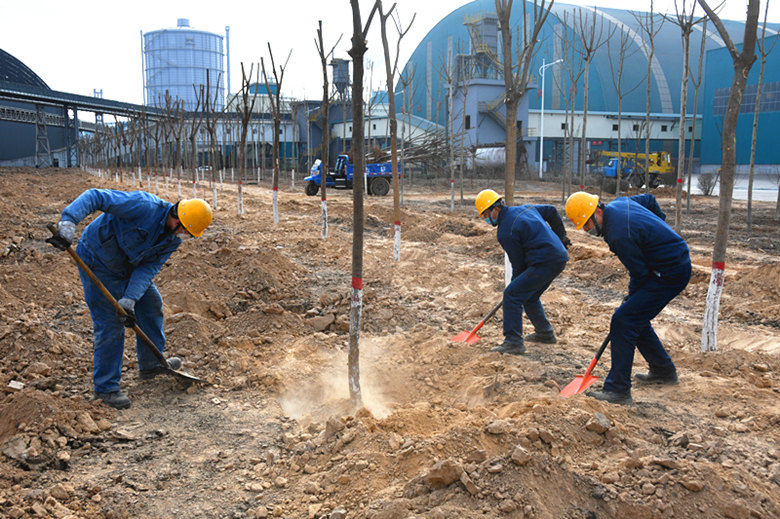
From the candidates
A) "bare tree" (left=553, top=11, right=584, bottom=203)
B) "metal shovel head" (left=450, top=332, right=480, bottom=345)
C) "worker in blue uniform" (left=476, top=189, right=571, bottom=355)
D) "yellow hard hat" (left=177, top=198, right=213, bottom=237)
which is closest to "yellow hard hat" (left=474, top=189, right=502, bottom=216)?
"worker in blue uniform" (left=476, top=189, right=571, bottom=355)

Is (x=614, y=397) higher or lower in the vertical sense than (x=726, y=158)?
lower

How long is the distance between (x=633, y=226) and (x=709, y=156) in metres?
36.6

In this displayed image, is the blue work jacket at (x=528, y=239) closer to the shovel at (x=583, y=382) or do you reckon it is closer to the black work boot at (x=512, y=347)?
the black work boot at (x=512, y=347)

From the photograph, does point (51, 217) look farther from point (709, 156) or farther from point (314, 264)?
point (709, 156)

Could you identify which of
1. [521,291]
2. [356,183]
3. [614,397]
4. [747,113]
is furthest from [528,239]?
[747,113]

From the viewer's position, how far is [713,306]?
4.80 meters

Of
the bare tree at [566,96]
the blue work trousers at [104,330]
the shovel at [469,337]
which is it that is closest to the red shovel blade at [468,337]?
the shovel at [469,337]

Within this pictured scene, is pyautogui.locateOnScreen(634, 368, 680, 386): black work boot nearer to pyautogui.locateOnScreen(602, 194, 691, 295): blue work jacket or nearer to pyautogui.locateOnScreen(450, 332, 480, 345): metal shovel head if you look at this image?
pyautogui.locateOnScreen(602, 194, 691, 295): blue work jacket

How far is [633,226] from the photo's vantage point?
380cm

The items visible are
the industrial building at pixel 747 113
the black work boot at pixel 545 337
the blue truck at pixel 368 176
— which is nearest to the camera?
the black work boot at pixel 545 337

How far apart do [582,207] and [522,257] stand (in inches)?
52.0

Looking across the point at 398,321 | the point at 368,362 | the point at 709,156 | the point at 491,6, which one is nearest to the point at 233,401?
the point at 368,362

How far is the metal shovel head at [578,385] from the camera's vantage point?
13.2 feet

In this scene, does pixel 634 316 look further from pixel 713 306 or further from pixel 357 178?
pixel 357 178
